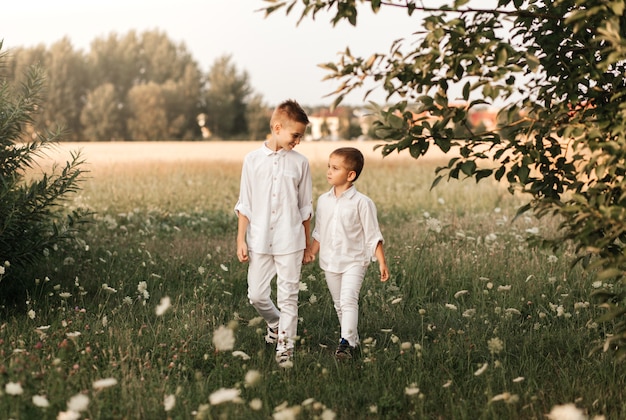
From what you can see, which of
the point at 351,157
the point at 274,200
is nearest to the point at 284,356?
the point at 274,200

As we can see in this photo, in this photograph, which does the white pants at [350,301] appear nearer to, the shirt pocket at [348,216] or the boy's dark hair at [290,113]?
the shirt pocket at [348,216]

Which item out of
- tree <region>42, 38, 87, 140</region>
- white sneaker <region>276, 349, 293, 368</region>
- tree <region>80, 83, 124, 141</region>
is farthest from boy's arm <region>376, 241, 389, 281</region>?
tree <region>42, 38, 87, 140</region>

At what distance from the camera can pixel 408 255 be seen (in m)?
8.23

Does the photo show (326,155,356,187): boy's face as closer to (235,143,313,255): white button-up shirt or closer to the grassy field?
(235,143,313,255): white button-up shirt

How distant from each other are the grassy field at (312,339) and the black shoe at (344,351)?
7cm

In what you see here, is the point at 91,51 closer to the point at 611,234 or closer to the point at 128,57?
the point at 128,57

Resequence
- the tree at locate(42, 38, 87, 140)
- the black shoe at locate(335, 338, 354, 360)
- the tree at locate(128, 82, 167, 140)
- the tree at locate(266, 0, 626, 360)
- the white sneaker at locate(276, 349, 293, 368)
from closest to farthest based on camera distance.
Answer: the tree at locate(266, 0, 626, 360), the white sneaker at locate(276, 349, 293, 368), the black shoe at locate(335, 338, 354, 360), the tree at locate(128, 82, 167, 140), the tree at locate(42, 38, 87, 140)

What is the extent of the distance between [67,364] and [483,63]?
3.10 meters

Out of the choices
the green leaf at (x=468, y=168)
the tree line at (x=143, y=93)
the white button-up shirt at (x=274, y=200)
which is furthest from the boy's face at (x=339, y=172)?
the tree line at (x=143, y=93)

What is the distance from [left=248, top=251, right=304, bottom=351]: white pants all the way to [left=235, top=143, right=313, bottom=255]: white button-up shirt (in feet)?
0.25

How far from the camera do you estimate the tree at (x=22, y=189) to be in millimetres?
6207

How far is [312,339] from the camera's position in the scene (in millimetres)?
5891

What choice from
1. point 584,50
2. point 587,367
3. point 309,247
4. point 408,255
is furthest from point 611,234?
point 408,255

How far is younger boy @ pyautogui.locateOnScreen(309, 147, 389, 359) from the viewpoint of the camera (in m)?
5.27
